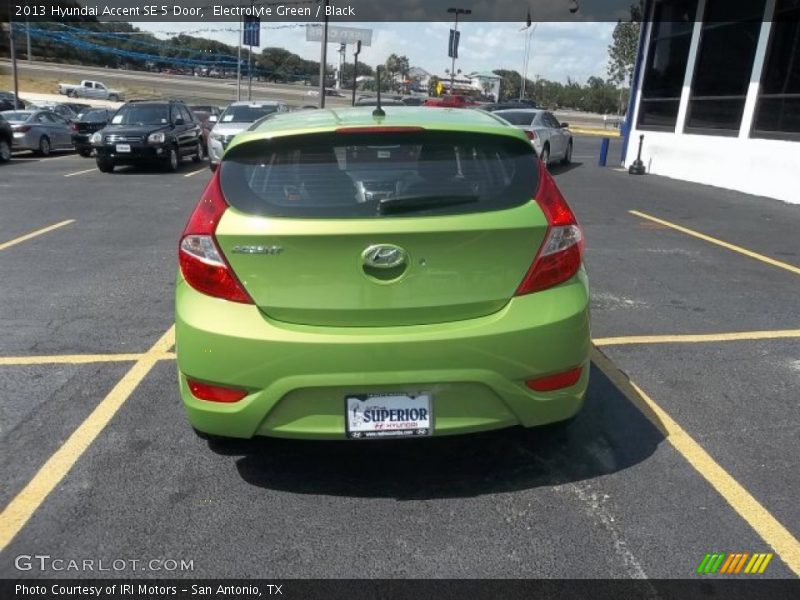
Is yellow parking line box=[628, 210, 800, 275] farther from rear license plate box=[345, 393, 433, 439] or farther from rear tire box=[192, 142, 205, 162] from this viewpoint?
rear tire box=[192, 142, 205, 162]

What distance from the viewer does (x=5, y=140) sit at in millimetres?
17750

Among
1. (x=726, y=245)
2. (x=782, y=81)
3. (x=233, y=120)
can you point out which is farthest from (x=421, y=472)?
(x=233, y=120)

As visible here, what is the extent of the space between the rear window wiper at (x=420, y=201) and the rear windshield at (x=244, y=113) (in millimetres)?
14822

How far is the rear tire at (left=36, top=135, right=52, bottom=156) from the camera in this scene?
2041cm

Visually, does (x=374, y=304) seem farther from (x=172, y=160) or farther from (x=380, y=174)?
(x=172, y=160)

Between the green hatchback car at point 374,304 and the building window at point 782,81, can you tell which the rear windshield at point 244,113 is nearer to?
the building window at point 782,81

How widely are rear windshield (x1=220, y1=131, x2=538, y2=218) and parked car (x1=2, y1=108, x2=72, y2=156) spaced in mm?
19683

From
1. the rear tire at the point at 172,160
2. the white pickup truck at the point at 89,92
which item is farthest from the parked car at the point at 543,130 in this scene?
the white pickup truck at the point at 89,92

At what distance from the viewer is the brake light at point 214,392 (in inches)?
109

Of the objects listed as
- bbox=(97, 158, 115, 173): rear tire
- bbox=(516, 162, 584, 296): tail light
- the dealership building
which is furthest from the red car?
bbox=(97, 158, 115, 173): rear tire

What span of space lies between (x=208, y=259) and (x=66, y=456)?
1322 millimetres

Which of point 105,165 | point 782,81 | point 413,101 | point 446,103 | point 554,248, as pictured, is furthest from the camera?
point 105,165
